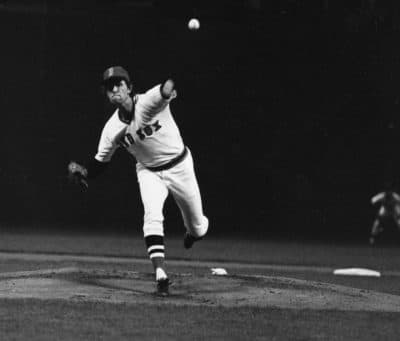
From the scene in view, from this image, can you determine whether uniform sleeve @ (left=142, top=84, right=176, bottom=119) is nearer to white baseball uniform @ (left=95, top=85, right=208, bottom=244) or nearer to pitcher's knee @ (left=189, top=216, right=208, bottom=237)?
white baseball uniform @ (left=95, top=85, right=208, bottom=244)

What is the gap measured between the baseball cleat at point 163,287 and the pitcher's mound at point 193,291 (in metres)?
0.05

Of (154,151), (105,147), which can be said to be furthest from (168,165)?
(105,147)

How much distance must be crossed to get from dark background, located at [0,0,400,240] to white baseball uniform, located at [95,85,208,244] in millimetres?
9089

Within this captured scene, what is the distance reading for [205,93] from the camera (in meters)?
16.9

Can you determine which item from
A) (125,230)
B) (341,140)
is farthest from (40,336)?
(341,140)

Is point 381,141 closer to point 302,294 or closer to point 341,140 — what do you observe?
point 341,140

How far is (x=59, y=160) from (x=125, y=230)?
173 cm

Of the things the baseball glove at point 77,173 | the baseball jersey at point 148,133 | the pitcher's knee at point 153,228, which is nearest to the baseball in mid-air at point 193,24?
the baseball jersey at point 148,133

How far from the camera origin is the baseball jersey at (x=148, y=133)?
7191 millimetres

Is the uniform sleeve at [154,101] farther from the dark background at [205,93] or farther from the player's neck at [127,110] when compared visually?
the dark background at [205,93]

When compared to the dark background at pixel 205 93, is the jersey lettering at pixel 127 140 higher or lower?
lower

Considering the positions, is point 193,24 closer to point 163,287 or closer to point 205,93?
point 205,93

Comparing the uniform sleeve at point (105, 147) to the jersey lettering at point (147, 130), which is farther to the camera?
the uniform sleeve at point (105, 147)

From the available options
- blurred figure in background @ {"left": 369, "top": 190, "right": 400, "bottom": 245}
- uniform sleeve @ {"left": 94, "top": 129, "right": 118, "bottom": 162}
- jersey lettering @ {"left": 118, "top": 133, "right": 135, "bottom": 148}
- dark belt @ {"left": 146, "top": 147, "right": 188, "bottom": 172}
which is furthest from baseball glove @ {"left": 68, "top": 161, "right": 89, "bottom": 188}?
blurred figure in background @ {"left": 369, "top": 190, "right": 400, "bottom": 245}
